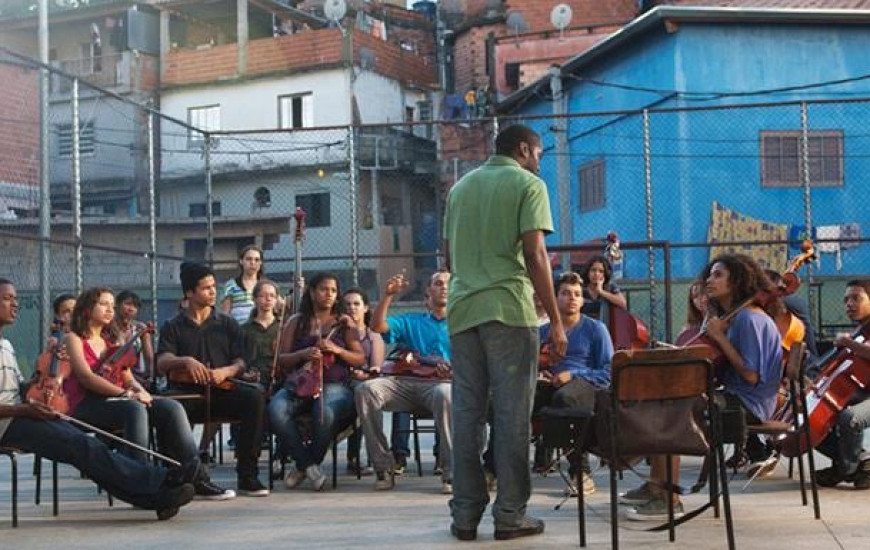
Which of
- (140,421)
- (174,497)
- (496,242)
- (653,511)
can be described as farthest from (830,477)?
(140,421)

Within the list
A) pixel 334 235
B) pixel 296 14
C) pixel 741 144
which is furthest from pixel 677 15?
pixel 296 14

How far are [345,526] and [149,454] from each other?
133 centimetres

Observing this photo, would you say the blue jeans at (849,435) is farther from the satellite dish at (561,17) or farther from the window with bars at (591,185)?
the satellite dish at (561,17)

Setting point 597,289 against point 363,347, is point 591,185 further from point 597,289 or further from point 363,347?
point 363,347

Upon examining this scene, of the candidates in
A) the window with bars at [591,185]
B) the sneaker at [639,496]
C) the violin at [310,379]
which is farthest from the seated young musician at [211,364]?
the window with bars at [591,185]

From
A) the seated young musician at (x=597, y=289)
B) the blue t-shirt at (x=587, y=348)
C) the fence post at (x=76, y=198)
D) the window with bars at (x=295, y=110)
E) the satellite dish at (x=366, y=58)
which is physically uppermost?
the satellite dish at (x=366, y=58)

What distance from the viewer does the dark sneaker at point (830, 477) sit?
25.2 feet

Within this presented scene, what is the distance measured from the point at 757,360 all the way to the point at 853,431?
119 centimetres

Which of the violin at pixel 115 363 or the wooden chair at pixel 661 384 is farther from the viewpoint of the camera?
the violin at pixel 115 363

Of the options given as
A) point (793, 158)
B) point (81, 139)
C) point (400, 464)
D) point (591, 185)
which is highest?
point (81, 139)

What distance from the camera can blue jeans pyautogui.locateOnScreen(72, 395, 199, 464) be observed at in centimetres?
725

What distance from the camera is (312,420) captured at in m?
8.26

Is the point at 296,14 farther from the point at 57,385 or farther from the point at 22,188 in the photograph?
the point at 57,385

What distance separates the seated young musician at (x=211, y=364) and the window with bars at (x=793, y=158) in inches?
581
